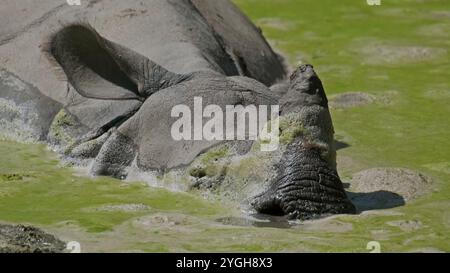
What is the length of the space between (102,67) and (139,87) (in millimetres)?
321

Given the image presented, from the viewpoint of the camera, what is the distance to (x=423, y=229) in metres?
5.63

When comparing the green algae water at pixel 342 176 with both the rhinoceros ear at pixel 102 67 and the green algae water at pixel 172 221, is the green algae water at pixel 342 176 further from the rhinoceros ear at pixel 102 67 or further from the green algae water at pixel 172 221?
the rhinoceros ear at pixel 102 67

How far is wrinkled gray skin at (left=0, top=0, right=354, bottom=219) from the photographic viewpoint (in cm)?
584

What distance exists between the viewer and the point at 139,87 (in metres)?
6.96

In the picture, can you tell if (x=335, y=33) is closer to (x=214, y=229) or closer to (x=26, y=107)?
(x=26, y=107)

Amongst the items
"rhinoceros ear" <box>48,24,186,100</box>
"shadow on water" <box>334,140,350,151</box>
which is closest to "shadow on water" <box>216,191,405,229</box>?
"shadow on water" <box>334,140,350,151</box>

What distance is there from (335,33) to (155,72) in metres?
4.04

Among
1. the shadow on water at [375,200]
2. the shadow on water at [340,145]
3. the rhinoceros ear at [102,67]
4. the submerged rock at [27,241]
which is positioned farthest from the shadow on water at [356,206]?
the rhinoceros ear at [102,67]

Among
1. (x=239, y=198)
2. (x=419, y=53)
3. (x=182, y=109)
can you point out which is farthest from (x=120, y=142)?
(x=419, y=53)

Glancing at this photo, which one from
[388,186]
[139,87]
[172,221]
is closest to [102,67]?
[139,87]

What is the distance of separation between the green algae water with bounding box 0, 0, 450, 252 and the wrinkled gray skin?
6.0 inches

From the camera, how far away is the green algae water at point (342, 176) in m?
5.44

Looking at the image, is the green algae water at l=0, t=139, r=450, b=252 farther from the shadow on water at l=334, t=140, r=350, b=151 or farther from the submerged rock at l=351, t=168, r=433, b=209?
the shadow on water at l=334, t=140, r=350, b=151

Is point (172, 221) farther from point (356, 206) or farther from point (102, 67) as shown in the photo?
point (102, 67)
